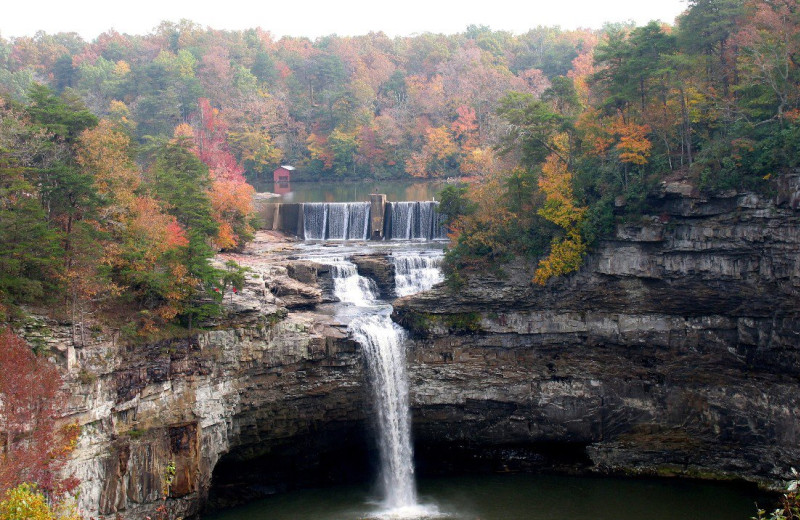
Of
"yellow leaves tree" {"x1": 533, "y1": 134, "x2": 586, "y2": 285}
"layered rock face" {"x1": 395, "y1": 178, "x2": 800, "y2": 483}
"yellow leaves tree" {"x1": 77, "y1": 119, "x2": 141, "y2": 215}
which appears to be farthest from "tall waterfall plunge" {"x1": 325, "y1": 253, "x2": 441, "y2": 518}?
"yellow leaves tree" {"x1": 77, "y1": 119, "x2": 141, "y2": 215}

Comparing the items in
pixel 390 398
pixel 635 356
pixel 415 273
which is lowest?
pixel 390 398

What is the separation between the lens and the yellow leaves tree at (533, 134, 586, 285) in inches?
1271

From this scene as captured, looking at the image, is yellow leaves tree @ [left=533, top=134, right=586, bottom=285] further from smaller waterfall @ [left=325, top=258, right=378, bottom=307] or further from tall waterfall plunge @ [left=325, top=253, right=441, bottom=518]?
smaller waterfall @ [left=325, top=258, right=378, bottom=307]

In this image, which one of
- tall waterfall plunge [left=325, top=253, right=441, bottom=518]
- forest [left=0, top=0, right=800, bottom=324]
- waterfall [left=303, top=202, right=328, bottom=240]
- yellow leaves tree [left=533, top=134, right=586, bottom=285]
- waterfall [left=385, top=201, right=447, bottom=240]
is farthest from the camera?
waterfall [left=303, top=202, right=328, bottom=240]

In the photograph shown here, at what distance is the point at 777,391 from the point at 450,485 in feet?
48.5

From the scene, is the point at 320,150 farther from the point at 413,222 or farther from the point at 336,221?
the point at 413,222

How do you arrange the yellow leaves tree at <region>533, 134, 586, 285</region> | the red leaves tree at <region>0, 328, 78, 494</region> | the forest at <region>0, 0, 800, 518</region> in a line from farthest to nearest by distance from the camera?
the yellow leaves tree at <region>533, 134, 586, 285</region> → the forest at <region>0, 0, 800, 518</region> → the red leaves tree at <region>0, 328, 78, 494</region>

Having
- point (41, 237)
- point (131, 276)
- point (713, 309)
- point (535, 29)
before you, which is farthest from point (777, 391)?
point (535, 29)

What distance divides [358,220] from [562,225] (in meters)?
19.6

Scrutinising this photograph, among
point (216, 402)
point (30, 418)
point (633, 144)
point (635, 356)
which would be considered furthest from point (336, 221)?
point (30, 418)

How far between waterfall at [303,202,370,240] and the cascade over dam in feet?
47.4

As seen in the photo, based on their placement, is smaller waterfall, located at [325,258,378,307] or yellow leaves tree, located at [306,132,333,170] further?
yellow leaves tree, located at [306,132,333,170]

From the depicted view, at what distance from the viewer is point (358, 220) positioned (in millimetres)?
49156

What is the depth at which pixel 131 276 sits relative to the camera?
94.0ft
